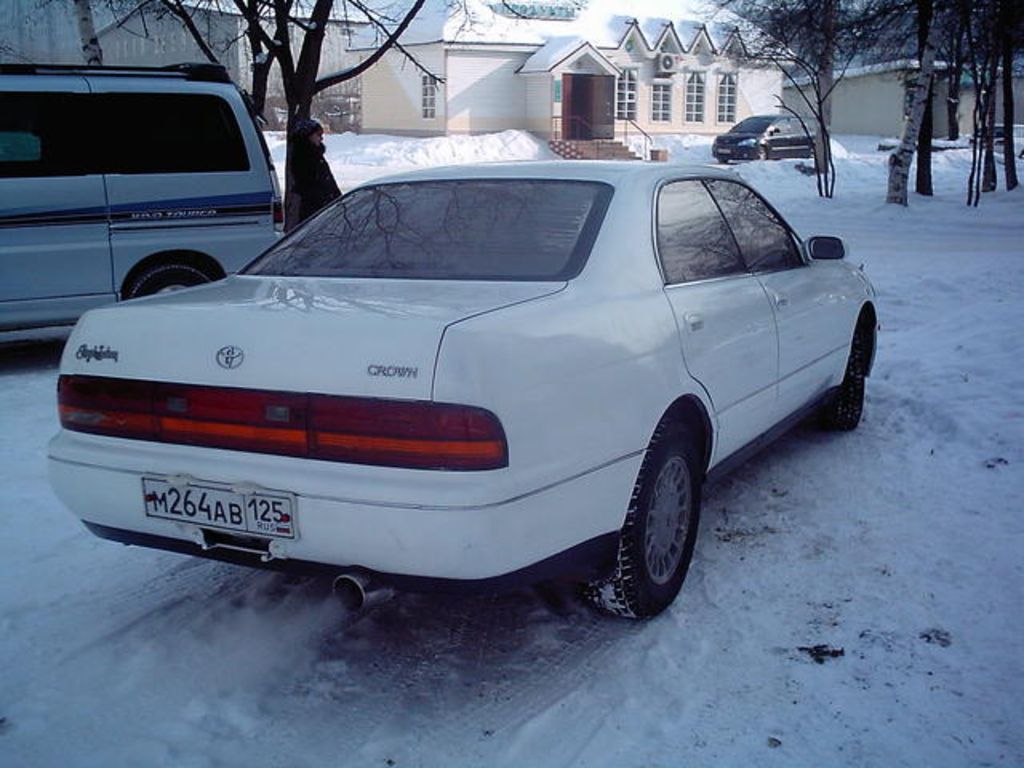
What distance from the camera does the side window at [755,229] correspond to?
4461mm

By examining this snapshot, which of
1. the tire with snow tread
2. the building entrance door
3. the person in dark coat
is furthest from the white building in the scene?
the tire with snow tread

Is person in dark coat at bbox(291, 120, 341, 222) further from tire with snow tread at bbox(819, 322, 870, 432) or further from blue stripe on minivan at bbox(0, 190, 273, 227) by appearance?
tire with snow tread at bbox(819, 322, 870, 432)

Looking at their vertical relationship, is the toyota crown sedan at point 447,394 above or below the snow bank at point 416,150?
below

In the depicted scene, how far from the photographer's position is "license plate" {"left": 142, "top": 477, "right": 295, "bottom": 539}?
114 inches

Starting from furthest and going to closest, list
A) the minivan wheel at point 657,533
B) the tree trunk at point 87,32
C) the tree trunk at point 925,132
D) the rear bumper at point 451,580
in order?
the tree trunk at point 925,132
the tree trunk at point 87,32
the minivan wheel at point 657,533
the rear bumper at point 451,580

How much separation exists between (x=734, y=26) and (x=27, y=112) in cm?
2213

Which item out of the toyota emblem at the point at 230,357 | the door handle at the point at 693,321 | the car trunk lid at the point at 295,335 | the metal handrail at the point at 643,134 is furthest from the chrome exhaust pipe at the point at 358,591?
the metal handrail at the point at 643,134

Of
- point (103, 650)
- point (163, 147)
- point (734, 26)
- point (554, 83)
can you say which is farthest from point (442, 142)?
point (103, 650)

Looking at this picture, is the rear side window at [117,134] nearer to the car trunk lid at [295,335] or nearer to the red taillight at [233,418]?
the car trunk lid at [295,335]

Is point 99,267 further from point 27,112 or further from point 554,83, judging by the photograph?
point 554,83

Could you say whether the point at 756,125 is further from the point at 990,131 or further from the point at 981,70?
the point at 981,70

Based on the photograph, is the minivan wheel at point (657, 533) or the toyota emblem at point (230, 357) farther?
the minivan wheel at point (657, 533)

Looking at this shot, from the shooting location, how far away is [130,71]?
25.5ft

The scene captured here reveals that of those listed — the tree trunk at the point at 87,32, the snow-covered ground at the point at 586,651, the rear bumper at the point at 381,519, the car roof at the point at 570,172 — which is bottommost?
the snow-covered ground at the point at 586,651
